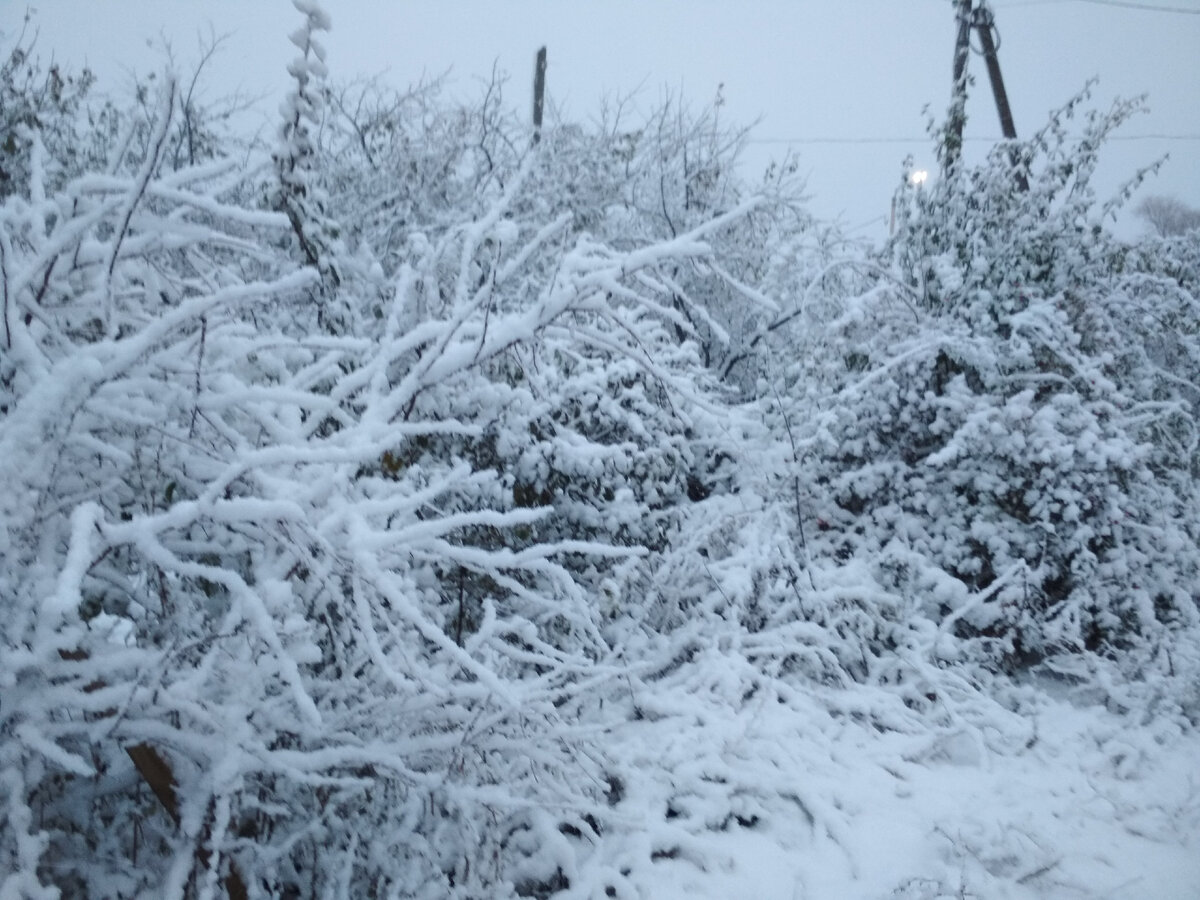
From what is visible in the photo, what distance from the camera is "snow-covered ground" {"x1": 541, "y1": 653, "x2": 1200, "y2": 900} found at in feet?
6.99

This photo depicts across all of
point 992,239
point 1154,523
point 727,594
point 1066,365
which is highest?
point 992,239

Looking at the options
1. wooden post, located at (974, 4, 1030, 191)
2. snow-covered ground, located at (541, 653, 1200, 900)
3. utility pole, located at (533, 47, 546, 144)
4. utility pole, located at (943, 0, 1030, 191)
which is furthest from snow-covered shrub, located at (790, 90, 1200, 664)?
utility pole, located at (533, 47, 546, 144)

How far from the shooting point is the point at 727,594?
11.5 feet

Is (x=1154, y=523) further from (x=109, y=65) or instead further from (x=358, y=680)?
(x=109, y=65)

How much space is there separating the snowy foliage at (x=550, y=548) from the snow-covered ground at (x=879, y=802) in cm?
2

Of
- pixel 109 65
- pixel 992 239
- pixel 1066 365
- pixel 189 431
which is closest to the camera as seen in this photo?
pixel 189 431

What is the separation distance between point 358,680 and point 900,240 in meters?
5.14

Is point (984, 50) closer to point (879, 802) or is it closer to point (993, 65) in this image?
point (993, 65)

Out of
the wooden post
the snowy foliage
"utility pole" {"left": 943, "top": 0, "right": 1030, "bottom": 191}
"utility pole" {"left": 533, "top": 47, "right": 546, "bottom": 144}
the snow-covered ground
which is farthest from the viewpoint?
"utility pole" {"left": 533, "top": 47, "right": 546, "bottom": 144}

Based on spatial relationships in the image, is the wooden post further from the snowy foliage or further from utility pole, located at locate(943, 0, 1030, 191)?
the snowy foliage

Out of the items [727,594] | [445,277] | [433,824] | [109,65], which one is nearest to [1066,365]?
[727,594]

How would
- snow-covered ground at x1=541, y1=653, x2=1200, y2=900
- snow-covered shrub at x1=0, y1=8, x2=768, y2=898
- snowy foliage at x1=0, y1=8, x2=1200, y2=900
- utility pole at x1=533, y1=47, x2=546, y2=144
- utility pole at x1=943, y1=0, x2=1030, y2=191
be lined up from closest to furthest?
1. snow-covered shrub at x1=0, y1=8, x2=768, y2=898
2. snowy foliage at x1=0, y1=8, x2=1200, y2=900
3. snow-covered ground at x1=541, y1=653, x2=1200, y2=900
4. utility pole at x1=943, y1=0, x2=1030, y2=191
5. utility pole at x1=533, y1=47, x2=546, y2=144

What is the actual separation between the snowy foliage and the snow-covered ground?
0.02 metres

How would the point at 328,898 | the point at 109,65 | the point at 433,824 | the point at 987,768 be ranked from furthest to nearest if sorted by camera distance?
1. the point at 109,65
2. the point at 987,768
3. the point at 433,824
4. the point at 328,898
